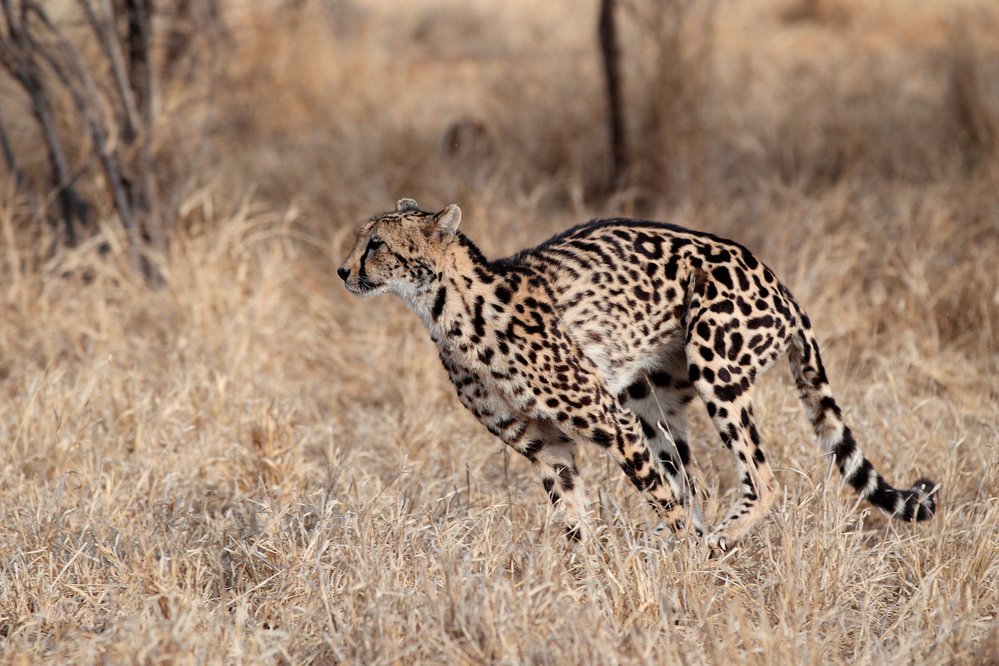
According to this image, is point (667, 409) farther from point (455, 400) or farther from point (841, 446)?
point (455, 400)

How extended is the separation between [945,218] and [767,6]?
27.2ft

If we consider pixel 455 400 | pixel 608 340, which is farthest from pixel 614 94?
pixel 608 340

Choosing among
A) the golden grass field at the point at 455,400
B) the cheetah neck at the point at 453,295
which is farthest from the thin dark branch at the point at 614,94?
the cheetah neck at the point at 453,295

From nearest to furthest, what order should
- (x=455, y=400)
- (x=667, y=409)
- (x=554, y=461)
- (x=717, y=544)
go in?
(x=717, y=544), (x=554, y=461), (x=667, y=409), (x=455, y=400)

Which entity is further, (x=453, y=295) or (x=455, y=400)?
(x=455, y=400)

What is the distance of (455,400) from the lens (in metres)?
4.83

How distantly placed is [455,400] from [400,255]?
1563 millimetres

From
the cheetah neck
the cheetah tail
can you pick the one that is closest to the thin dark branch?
the cheetah tail

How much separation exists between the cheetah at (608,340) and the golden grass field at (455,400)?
12 cm

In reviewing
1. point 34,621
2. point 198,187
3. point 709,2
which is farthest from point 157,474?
point 709,2

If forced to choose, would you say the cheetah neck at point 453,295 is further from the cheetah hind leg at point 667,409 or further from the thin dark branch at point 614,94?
the thin dark branch at point 614,94

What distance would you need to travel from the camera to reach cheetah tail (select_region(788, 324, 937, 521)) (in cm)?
329

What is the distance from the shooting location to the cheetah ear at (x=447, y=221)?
3.33 metres

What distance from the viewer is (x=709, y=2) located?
258 inches
